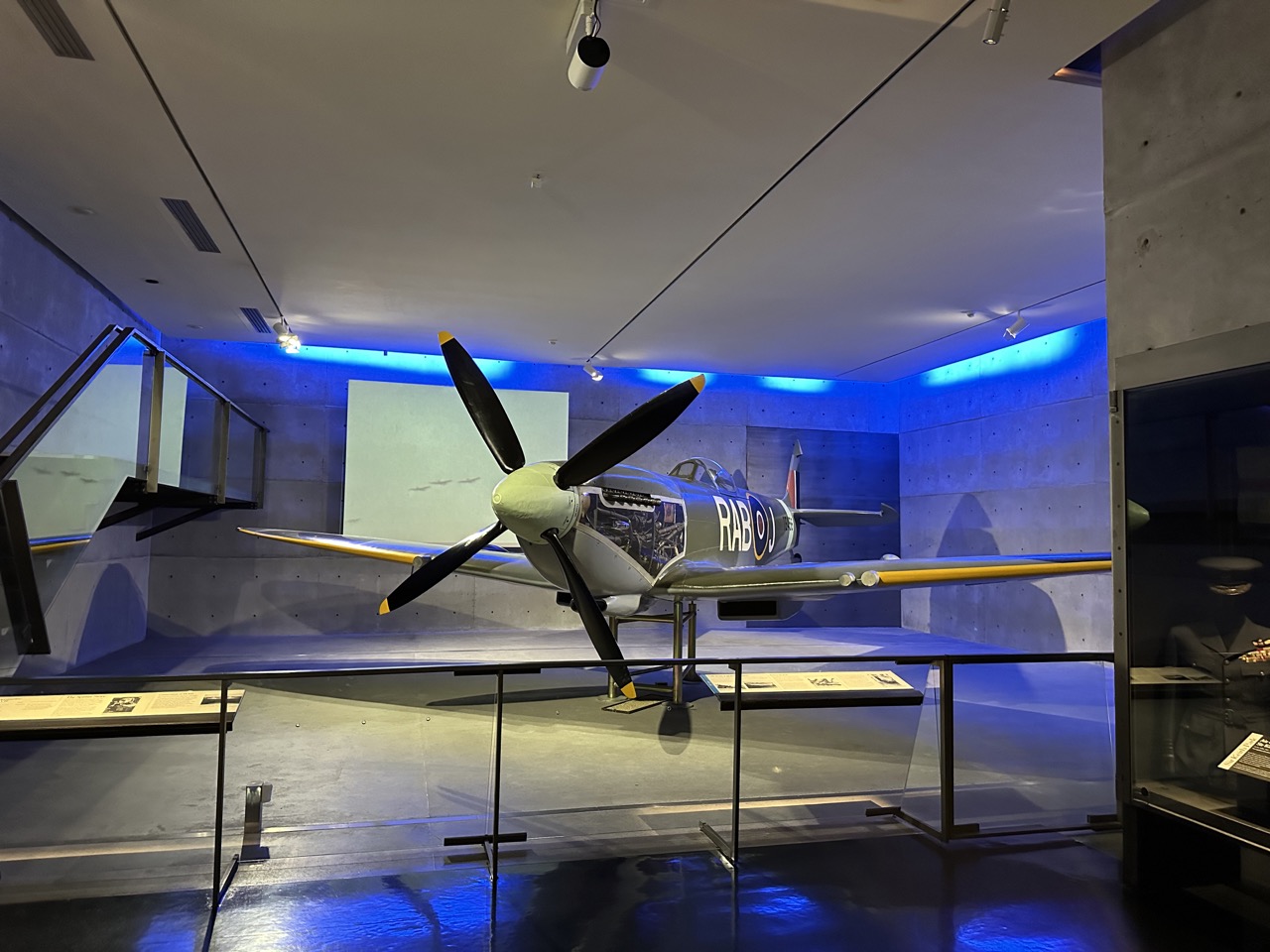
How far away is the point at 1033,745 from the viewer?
4.80 meters

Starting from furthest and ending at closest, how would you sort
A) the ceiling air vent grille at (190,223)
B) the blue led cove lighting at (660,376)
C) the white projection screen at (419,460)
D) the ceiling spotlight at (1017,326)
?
the blue led cove lighting at (660,376)
the white projection screen at (419,460)
the ceiling spotlight at (1017,326)
the ceiling air vent grille at (190,223)

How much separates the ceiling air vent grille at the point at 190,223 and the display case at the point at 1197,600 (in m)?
6.35

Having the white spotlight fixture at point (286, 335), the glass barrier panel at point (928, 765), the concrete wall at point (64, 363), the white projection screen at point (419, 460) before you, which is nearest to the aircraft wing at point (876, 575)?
the glass barrier panel at point (928, 765)

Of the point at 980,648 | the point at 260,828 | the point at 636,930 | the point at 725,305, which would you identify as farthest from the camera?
the point at 980,648

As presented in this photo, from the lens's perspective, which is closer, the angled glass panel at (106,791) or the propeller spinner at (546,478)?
the angled glass panel at (106,791)

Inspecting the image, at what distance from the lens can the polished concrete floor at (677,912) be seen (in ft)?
8.28

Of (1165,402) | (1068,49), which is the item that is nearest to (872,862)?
(1165,402)

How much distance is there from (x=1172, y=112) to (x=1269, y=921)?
3.10 metres

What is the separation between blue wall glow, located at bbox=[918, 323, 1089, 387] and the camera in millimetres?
9492

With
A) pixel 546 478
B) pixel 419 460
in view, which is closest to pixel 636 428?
pixel 546 478

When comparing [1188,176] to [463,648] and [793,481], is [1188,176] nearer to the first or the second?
[463,648]

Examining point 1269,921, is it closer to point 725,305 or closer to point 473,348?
point 725,305

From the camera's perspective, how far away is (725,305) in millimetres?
8352

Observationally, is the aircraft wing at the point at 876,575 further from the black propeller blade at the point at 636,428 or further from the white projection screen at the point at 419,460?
the white projection screen at the point at 419,460
